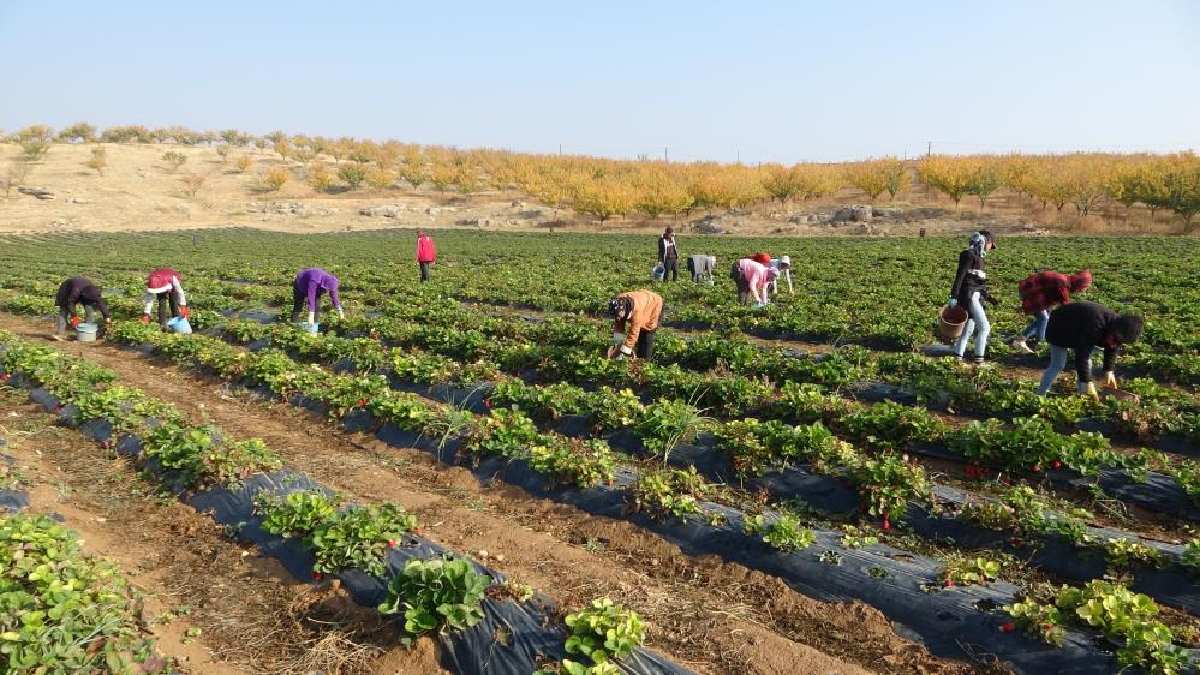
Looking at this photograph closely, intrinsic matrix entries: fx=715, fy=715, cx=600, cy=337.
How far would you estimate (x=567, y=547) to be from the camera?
239 inches

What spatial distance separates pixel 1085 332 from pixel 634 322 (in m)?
5.51

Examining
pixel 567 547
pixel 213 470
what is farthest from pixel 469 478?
pixel 213 470

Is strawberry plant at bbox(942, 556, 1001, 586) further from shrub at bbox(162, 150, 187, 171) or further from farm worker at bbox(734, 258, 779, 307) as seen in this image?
shrub at bbox(162, 150, 187, 171)

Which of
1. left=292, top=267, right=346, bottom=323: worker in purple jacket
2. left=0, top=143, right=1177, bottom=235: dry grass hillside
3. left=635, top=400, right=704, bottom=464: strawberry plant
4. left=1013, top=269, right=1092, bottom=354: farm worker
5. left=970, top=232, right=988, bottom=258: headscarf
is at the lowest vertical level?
left=635, top=400, right=704, bottom=464: strawberry plant

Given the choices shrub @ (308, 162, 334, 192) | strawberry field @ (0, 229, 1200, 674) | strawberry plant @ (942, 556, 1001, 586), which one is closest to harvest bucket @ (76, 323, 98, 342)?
strawberry field @ (0, 229, 1200, 674)

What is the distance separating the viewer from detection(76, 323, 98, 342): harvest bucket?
46.3ft

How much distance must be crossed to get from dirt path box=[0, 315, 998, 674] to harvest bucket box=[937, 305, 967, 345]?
7105 mm

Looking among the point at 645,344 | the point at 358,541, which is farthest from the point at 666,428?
the point at 358,541

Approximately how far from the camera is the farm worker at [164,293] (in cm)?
1355

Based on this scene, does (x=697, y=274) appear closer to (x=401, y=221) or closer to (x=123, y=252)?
(x=123, y=252)

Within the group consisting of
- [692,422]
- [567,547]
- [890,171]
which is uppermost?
[890,171]

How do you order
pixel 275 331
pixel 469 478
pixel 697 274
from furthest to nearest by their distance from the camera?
1. pixel 697 274
2. pixel 275 331
3. pixel 469 478

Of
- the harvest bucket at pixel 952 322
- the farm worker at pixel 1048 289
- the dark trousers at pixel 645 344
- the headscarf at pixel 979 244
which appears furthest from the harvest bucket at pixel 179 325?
the farm worker at pixel 1048 289

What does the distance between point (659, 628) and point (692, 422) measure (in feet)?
10.8
